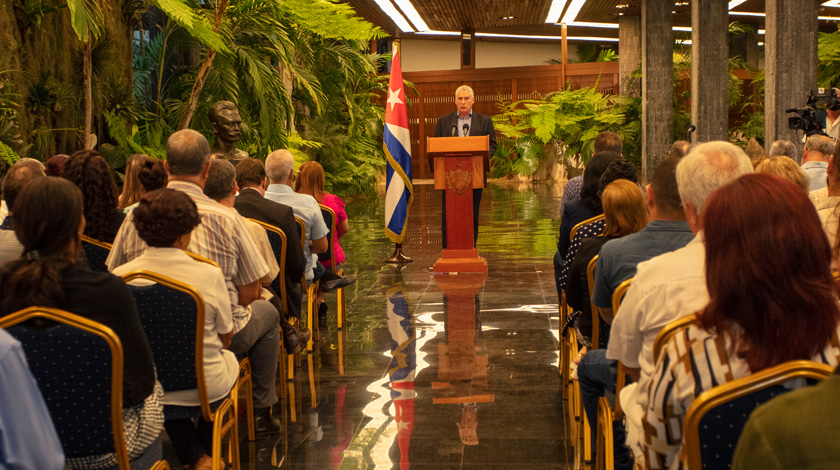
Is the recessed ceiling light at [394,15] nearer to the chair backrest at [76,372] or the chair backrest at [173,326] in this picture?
the chair backrest at [173,326]

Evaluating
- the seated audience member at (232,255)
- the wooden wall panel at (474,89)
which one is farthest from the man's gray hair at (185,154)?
Result: the wooden wall panel at (474,89)

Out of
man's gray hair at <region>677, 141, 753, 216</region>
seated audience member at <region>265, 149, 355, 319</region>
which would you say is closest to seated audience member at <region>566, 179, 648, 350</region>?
man's gray hair at <region>677, 141, 753, 216</region>

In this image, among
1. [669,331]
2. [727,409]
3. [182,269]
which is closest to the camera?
[727,409]

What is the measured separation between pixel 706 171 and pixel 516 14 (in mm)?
17107

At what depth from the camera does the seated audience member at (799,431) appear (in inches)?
32.8

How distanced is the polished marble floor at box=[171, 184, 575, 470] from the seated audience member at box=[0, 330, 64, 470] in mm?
2026

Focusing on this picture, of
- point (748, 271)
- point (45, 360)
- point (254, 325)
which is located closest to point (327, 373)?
point (254, 325)

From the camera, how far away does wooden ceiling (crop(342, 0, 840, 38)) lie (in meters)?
17.1

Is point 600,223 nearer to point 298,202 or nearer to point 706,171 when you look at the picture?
point 706,171

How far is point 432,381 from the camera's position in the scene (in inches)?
171

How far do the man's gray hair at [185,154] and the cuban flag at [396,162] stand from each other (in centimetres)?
479

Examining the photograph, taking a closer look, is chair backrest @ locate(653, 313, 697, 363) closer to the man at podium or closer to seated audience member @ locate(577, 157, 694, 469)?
seated audience member @ locate(577, 157, 694, 469)

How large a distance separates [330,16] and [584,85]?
40.7 feet

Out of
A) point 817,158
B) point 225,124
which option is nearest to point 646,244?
point 817,158
